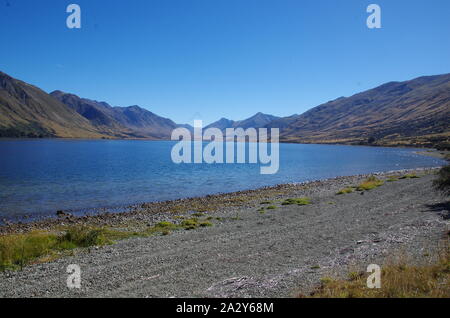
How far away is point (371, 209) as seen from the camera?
26.8 m

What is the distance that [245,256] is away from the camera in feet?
49.7

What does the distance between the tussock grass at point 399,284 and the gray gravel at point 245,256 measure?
990mm

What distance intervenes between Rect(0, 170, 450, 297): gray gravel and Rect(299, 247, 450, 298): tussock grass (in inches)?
39.0

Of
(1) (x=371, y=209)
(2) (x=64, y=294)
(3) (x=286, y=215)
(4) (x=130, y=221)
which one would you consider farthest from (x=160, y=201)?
(2) (x=64, y=294)

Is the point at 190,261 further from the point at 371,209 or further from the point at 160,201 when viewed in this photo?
the point at 160,201

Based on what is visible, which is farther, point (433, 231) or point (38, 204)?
point (38, 204)

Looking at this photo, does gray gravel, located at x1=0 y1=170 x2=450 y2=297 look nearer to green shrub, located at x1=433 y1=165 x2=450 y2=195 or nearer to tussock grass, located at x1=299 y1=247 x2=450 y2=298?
tussock grass, located at x1=299 y1=247 x2=450 y2=298

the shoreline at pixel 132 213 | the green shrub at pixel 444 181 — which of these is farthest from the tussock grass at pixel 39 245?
the green shrub at pixel 444 181

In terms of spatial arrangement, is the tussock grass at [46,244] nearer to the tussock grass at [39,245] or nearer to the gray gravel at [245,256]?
the tussock grass at [39,245]

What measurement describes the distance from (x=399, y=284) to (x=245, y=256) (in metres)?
7.22

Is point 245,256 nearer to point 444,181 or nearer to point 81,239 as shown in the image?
point 81,239

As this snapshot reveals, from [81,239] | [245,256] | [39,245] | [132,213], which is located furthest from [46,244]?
[132,213]

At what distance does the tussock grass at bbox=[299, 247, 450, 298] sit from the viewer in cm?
880
